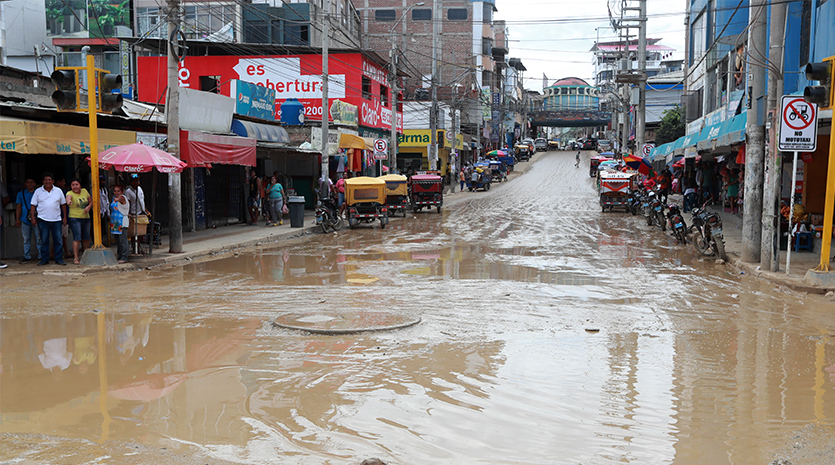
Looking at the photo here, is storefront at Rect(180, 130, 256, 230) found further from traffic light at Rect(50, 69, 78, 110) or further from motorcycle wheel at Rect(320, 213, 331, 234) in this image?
traffic light at Rect(50, 69, 78, 110)

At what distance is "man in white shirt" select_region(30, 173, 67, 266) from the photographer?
14328mm

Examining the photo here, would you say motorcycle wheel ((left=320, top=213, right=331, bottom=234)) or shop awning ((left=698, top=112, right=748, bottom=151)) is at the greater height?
shop awning ((left=698, top=112, right=748, bottom=151))

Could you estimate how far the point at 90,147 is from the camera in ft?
47.5

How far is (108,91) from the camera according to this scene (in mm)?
14328

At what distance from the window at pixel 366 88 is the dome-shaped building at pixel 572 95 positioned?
338 feet

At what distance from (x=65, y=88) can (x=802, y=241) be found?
16569 mm

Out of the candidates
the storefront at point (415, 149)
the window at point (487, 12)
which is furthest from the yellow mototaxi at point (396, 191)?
the window at point (487, 12)

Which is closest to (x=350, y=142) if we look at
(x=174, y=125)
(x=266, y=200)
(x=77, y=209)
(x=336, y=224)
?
(x=266, y=200)

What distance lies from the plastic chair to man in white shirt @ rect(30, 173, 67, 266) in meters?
16.4

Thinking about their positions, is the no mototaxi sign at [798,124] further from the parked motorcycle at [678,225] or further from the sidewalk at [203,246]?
the sidewalk at [203,246]

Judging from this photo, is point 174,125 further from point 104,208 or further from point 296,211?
point 296,211

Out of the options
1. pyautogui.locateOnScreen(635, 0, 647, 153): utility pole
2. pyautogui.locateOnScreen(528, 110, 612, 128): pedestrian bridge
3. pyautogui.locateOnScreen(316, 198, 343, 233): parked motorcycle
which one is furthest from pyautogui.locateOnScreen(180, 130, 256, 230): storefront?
pyautogui.locateOnScreen(528, 110, 612, 128): pedestrian bridge

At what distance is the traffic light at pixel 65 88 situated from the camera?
44.2 ft

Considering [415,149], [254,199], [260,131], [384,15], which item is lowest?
[254,199]
